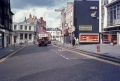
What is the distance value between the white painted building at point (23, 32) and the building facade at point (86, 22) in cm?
3151

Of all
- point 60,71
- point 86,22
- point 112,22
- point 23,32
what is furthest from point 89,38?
point 60,71

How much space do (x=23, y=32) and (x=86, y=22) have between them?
111ft

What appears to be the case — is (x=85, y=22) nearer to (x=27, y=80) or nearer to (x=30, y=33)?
(x=30, y=33)

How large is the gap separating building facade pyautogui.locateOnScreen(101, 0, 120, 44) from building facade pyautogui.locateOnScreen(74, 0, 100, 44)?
8.36 meters

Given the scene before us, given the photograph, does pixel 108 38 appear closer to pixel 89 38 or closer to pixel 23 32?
pixel 89 38

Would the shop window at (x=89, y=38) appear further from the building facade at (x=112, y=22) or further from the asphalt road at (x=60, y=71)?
the asphalt road at (x=60, y=71)

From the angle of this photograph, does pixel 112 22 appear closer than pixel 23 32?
Yes

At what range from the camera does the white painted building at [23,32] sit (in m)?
70.3

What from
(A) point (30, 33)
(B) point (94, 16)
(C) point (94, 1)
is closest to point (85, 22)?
(B) point (94, 16)

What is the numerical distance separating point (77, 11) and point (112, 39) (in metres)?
16.9

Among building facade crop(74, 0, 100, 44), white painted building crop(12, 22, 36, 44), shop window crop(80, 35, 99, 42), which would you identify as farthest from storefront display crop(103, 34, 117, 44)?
white painted building crop(12, 22, 36, 44)

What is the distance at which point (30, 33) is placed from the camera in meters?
74.7

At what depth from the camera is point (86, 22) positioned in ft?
151

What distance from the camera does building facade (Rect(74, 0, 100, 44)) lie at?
1786 inches
